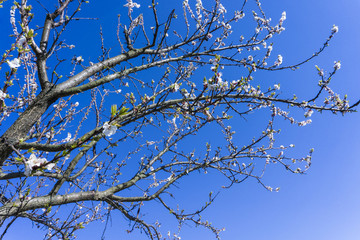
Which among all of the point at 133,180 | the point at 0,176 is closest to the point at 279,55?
the point at 133,180

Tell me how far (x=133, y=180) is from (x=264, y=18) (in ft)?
14.4

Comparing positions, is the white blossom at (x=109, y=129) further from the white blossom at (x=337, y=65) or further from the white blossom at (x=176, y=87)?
the white blossom at (x=337, y=65)

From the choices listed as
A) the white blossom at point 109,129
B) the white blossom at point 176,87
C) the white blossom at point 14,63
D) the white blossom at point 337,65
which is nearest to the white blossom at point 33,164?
the white blossom at point 109,129

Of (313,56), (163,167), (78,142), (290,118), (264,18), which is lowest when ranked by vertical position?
(78,142)

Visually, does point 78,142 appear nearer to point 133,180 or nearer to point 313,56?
point 133,180

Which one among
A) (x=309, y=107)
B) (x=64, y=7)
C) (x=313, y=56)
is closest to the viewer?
(x=64, y=7)

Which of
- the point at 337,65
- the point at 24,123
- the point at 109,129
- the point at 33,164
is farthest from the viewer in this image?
the point at 337,65

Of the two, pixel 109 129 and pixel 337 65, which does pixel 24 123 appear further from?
pixel 337 65

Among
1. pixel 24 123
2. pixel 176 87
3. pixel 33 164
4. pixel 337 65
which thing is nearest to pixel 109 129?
pixel 33 164

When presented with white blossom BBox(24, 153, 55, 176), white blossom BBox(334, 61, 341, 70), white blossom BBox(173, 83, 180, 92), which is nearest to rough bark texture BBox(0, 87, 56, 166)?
white blossom BBox(24, 153, 55, 176)

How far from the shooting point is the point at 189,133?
223 inches

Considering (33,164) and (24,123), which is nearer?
(33,164)

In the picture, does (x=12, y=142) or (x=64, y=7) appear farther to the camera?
(x=64, y=7)

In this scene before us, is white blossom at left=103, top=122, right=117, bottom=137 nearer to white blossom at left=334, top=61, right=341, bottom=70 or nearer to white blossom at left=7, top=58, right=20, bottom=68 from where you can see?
white blossom at left=7, top=58, right=20, bottom=68
